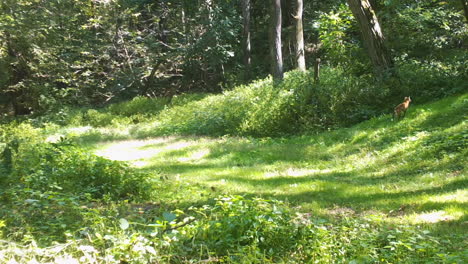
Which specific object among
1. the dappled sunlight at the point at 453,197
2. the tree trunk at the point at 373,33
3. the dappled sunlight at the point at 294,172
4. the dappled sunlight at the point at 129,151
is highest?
the tree trunk at the point at 373,33

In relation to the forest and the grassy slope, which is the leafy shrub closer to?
the forest

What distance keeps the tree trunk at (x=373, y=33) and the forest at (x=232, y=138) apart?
5 cm

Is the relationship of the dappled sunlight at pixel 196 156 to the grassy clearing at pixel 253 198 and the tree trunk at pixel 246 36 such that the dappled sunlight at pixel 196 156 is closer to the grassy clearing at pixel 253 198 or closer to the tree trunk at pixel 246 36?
the grassy clearing at pixel 253 198

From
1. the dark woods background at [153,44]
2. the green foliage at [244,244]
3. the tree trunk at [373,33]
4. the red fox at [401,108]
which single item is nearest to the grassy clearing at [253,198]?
the green foliage at [244,244]

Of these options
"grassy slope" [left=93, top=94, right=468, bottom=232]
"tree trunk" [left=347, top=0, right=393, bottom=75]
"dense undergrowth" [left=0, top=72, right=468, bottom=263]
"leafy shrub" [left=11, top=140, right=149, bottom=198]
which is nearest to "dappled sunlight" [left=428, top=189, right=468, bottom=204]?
"grassy slope" [left=93, top=94, right=468, bottom=232]

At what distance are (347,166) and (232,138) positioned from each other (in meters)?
5.01

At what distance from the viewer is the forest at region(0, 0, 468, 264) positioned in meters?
3.74

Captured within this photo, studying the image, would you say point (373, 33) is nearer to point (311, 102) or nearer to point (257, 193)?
point (311, 102)

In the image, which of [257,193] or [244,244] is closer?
[244,244]

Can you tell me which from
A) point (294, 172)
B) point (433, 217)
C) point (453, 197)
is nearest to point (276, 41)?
point (294, 172)

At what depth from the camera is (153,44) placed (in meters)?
25.2

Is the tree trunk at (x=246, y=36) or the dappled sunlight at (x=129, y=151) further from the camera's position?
the tree trunk at (x=246, y=36)

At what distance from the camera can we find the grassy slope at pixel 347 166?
6.05m

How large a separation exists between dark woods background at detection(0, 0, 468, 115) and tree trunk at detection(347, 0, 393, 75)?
257 cm
